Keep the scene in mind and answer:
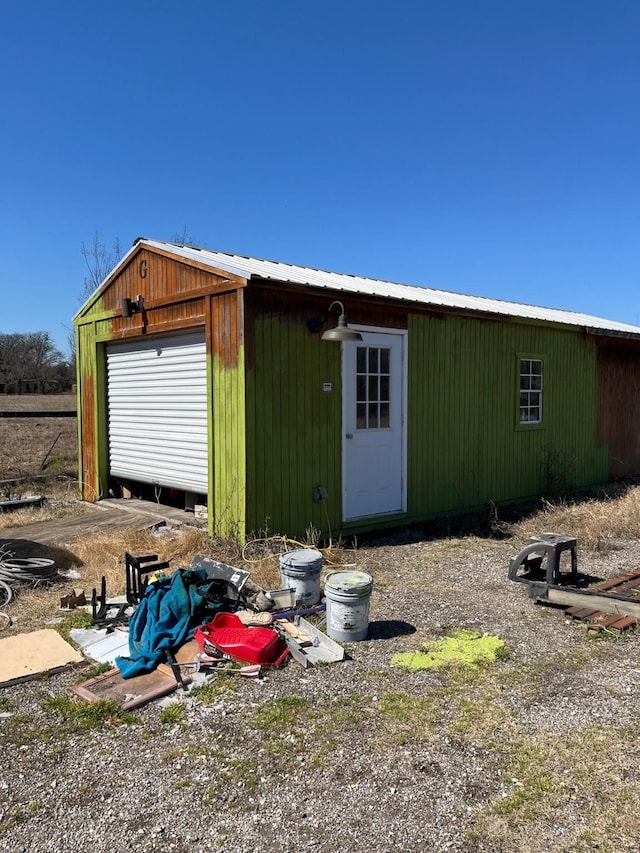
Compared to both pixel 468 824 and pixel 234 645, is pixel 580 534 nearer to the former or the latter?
pixel 234 645

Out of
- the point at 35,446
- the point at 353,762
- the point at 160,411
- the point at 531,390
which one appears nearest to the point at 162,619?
the point at 353,762

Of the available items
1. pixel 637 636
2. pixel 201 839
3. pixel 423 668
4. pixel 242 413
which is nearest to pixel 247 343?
pixel 242 413

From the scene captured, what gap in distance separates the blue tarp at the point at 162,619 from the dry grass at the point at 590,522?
469 centimetres

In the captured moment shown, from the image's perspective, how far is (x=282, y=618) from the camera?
4844 millimetres

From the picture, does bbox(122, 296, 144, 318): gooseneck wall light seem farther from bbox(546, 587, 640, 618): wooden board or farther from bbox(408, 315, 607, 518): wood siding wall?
bbox(546, 587, 640, 618): wooden board

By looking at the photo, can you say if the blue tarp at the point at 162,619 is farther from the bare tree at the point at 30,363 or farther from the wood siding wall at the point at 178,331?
the bare tree at the point at 30,363

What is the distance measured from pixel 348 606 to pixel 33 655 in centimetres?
216

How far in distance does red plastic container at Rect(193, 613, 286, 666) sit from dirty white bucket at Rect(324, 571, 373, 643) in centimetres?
44

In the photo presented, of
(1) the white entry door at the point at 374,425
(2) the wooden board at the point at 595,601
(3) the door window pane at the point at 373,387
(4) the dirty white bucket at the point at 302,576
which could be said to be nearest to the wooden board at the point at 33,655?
(4) the dirty white bucket at the point at 302,576

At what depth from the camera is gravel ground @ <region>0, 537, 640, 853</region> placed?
2570mm

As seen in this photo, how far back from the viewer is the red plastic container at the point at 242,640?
4152mm

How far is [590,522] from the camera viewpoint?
823 cm

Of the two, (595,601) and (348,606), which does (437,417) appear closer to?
(595,601)

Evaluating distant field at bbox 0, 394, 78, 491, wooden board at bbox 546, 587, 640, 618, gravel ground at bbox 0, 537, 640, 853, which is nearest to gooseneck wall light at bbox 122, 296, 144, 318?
distant field at bbox 0, 394, 78, 491
